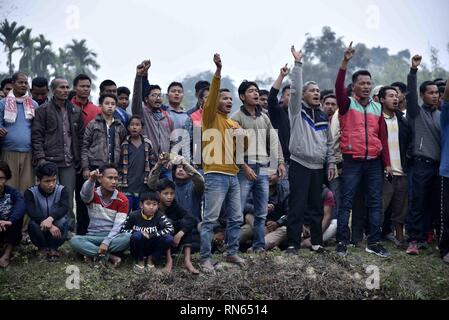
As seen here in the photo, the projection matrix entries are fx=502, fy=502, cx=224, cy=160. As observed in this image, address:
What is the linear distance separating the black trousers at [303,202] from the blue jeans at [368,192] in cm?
32

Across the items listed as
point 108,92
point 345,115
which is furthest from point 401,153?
point 108,92

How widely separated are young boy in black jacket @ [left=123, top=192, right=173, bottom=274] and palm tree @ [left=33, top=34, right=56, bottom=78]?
33.6 m

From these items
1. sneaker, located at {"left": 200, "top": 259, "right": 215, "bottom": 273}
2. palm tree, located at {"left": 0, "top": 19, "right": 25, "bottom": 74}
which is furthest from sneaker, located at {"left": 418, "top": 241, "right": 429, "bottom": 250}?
palm tree, located at {"left": 0, "top": 19, "right": 25, "bottom": 74}

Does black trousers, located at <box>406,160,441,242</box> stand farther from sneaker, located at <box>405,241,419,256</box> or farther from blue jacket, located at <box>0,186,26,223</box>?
blue jacket, located at <box>0,186,26,223</box>

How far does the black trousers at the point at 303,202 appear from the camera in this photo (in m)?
7.00

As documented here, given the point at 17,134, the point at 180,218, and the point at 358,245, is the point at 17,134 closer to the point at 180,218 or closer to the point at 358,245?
the point at 180,218

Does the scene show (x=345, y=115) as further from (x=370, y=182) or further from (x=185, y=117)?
(x=185, y=117)

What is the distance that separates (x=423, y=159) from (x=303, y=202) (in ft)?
6.62

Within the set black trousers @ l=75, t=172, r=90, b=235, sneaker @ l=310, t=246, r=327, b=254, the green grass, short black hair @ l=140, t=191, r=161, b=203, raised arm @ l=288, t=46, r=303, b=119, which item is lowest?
the green grass

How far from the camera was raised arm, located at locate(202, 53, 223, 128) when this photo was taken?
5.98 meters

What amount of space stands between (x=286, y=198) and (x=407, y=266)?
2.01 metres

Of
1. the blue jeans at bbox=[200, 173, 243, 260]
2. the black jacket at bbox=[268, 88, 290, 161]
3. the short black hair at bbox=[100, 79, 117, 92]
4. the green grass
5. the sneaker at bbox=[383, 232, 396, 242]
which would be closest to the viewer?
the green grass

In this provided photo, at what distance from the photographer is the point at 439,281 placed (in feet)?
20.2

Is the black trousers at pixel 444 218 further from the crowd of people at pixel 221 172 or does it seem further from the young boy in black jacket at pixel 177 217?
the young boy in black jacket at pixel 177 217
